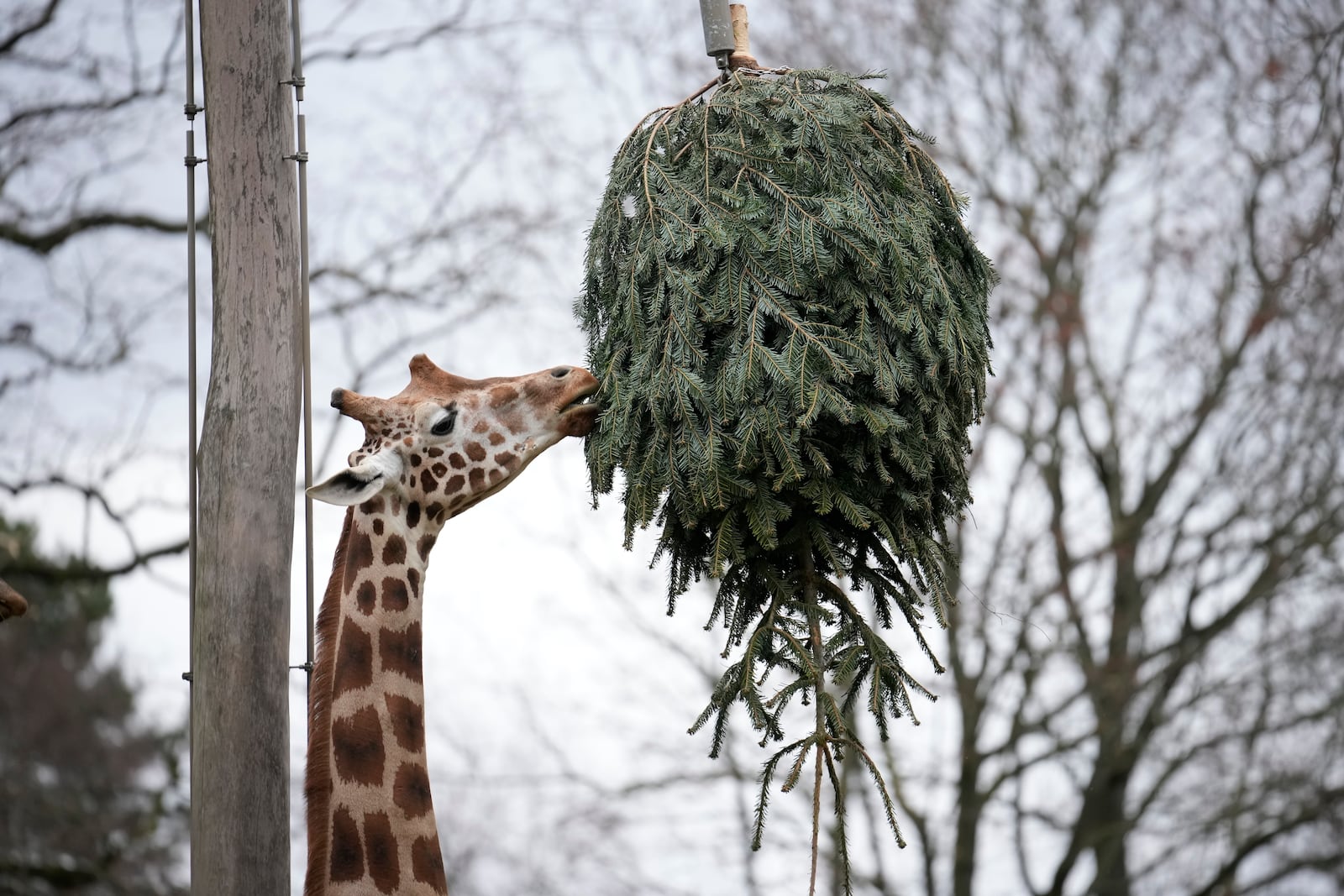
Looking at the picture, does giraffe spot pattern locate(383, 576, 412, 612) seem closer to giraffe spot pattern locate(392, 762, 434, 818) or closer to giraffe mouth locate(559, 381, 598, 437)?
giraffe spot pattern locate(392, 762, 434, 818)

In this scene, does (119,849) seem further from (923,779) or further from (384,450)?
(384,450)

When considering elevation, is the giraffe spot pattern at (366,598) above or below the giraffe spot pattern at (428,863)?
above

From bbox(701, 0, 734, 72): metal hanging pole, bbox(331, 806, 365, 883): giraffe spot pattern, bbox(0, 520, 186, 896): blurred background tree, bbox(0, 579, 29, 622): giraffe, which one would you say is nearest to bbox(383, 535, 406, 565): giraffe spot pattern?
bbox(331, 806, 365, 883): giraffe spot pattern

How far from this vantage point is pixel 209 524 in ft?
10.7

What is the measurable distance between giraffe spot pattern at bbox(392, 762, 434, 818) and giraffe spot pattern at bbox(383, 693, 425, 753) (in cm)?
4

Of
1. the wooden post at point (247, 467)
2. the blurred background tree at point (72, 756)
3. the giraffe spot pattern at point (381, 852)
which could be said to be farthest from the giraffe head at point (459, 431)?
the blurred background tree at point (72, 756)

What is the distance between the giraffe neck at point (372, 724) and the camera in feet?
9.07

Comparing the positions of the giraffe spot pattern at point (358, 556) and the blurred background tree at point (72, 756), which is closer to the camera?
the giraffe spot pattern at point (358, 556)

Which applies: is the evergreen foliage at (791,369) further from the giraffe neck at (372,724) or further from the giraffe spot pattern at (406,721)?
the giraffe spot pattern at (406,721)

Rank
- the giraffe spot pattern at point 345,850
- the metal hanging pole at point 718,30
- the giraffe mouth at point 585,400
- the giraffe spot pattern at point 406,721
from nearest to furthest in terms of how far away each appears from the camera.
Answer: the giraffe spot pattern at point 345,850
the giraffe spot pattern at point 406,721
the giraffe mouth at point 585,400
the metal hanging pole at point 718,30

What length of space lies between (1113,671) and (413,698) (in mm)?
5826

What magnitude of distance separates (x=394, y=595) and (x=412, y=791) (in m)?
0.41

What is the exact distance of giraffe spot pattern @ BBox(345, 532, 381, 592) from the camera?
9.69 feet

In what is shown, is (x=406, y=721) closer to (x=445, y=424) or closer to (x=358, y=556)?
(x=358, y=556)
